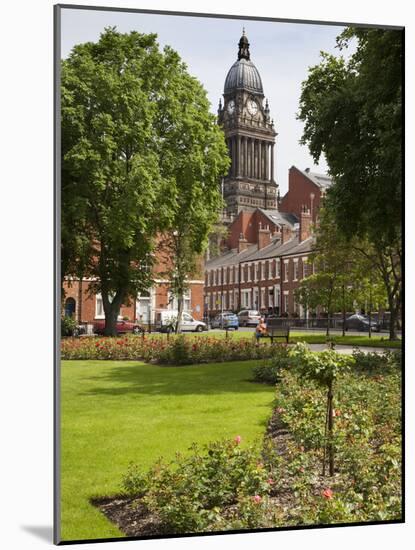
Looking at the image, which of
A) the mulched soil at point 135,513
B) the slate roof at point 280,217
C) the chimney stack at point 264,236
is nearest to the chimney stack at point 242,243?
the chimney stack at point 264,236

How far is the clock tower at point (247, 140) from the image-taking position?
300 inches

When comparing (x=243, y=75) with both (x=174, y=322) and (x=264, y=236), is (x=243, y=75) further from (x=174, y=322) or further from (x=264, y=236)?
(x=174, y=322)

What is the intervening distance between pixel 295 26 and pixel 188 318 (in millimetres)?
2953

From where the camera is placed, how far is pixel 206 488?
680cm

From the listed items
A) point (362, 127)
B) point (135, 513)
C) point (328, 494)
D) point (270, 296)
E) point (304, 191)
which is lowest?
point (135, 513)

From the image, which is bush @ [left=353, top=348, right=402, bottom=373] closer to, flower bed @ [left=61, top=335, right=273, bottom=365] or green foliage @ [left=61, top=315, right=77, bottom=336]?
flower bed @ [left=61, top=335, right=273, bottom=365]

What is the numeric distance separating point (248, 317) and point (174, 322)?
79cm

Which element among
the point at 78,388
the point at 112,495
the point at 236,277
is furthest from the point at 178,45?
the point at 112,495

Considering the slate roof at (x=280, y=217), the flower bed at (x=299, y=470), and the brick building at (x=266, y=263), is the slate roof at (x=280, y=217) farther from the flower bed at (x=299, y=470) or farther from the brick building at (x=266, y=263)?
the flower bed at (x=299, y=470)

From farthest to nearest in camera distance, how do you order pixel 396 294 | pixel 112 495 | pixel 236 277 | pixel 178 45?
pixel 396 294
pixel 236 277
pixel 178 45
pixel 112 495

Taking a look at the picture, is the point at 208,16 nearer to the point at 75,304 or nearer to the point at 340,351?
the point at 75,304

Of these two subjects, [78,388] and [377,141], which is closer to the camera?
[78,388]

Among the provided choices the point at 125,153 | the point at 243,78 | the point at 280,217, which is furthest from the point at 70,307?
the point at 243,78

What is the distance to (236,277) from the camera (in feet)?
25.5
